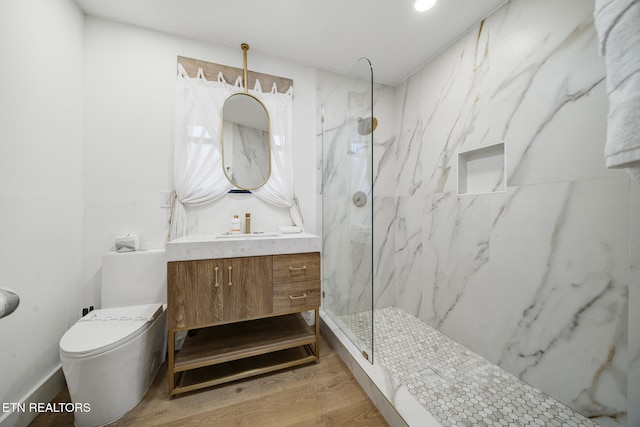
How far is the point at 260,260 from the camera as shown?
4.46 ft

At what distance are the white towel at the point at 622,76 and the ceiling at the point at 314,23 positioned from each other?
1.20 metres

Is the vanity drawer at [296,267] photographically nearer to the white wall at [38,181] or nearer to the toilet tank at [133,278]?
the toilet tank at [133,278]

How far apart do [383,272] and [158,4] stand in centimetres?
270

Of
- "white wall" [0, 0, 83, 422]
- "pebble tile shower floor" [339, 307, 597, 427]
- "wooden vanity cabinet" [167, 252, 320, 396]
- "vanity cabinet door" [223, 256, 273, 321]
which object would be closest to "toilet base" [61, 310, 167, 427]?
"wooden vanity cabinet" [167, 252, 320, 396]

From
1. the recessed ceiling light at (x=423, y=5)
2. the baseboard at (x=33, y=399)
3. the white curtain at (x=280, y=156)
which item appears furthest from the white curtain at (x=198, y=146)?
the recessed ceiling light at (x=423, y=5)

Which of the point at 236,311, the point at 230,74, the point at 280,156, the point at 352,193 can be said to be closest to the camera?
the point at 236,311

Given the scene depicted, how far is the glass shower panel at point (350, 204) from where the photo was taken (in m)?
1.36

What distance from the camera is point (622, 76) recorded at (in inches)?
20.6

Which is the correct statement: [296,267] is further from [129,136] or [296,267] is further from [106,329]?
[129,136]

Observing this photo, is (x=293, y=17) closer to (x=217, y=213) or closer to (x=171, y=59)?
(x=171, y=59)

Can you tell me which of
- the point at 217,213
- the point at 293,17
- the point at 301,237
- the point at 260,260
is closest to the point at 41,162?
the point at 217,213

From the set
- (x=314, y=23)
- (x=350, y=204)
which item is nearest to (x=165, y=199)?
(x=350, y=204)

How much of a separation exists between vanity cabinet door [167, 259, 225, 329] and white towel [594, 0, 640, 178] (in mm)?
1577

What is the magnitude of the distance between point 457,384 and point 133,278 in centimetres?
213
